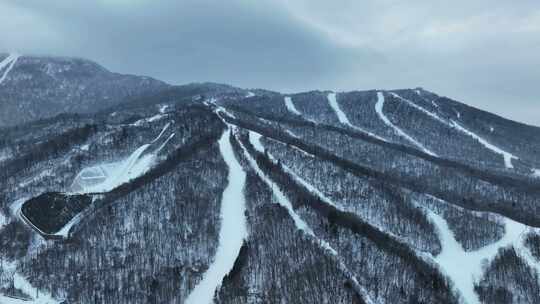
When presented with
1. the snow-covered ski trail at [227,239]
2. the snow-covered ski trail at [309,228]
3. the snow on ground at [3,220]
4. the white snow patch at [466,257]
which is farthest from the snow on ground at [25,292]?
the white snow patch at [466,257]

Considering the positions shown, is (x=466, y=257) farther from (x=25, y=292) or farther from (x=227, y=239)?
(x=25, y=292)

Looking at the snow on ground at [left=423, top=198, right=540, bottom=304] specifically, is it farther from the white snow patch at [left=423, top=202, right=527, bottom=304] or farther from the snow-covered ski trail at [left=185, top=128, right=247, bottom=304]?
the snow-covered ski trail at [left=185, top=128, right=247, bottom=304]

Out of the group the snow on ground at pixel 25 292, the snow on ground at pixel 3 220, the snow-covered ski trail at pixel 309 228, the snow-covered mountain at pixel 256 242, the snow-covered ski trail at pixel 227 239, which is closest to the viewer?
the snow on ground at pixel 25 292

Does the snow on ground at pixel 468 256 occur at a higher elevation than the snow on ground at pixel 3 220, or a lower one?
higher

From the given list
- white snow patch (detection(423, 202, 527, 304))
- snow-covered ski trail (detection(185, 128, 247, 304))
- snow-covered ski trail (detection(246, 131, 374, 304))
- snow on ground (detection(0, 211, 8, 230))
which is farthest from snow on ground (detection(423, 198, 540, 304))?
snow on ground (detection(0, 211, 8, 230))

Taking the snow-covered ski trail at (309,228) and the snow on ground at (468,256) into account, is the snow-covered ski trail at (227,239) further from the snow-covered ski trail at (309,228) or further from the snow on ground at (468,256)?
the snow on ground at (468,256)

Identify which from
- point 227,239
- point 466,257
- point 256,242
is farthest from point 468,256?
point 227,239
